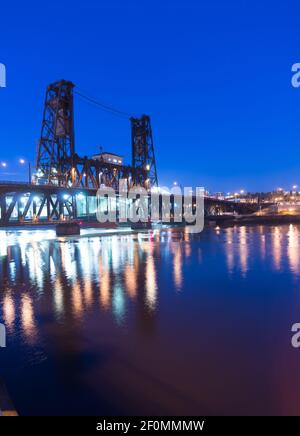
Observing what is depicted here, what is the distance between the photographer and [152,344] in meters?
7.77

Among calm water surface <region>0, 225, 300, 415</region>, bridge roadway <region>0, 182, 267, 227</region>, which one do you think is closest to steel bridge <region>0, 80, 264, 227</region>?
bridge roadway <region>0, 182, 267, 227</region>

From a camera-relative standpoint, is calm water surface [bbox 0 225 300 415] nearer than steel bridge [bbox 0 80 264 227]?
Yes

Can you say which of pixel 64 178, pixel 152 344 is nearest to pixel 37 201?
pixel 64 178

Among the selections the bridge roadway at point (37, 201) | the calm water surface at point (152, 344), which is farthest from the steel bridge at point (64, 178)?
the calm water surface at point (152, 344)

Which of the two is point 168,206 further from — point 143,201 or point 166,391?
point 166,391

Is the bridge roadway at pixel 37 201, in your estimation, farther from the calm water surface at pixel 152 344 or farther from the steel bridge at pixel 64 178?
the calm water surface at pixel 152 344

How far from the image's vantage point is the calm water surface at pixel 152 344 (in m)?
5.49

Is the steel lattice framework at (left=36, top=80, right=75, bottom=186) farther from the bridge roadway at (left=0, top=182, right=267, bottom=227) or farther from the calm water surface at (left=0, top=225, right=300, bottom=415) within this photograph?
the calm water surface at (left=0, top=225, right=300, bottom=415)

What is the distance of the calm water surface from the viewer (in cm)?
549

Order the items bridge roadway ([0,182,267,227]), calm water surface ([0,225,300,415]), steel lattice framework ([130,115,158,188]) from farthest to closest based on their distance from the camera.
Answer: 1. steel lattice framework ([130,115,158,188])
2. bridge roadway ([0,182,267,227])
3. calm water surface ([0,225,300,415])

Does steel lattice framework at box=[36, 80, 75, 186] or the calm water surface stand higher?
steel lattice framework at box=[36, 80, 75, 186]

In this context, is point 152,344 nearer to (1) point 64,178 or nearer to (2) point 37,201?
(2) point 37,201
